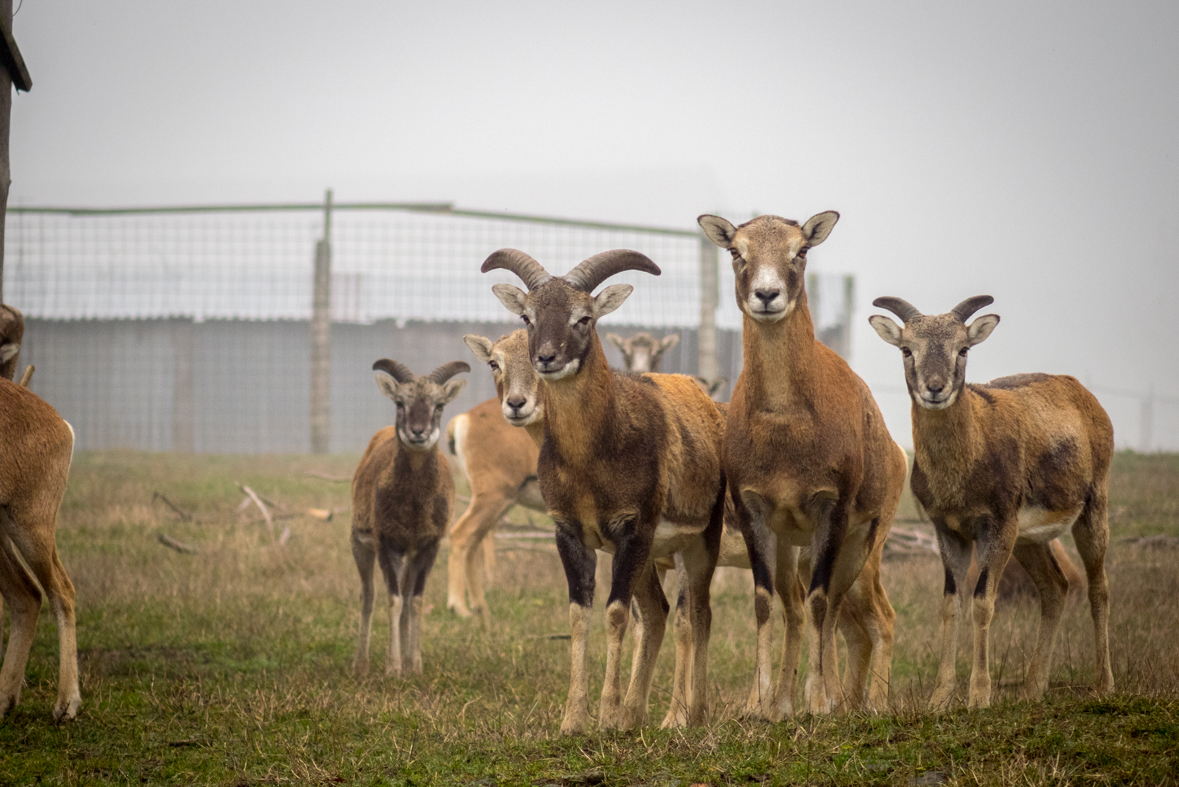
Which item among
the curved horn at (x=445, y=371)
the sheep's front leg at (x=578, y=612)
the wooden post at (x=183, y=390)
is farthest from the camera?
the wooden post at (x=183, y=390)

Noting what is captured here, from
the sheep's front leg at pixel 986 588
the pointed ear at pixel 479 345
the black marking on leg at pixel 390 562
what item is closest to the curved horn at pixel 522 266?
the pointed ear at pixel 479 345

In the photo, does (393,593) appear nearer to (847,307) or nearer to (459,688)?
(459,688)

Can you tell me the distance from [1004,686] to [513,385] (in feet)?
13.2

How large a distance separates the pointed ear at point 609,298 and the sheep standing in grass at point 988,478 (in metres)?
1.48

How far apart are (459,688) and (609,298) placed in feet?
10.4

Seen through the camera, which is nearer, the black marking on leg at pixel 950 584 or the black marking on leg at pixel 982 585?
the black marking on leg at pixel 982 585

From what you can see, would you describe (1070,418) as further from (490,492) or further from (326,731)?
(490,492)

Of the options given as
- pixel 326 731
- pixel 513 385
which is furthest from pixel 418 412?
pixel 326 731

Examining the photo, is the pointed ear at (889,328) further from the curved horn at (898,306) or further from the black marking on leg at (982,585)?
the black marking on leg at (982,585)

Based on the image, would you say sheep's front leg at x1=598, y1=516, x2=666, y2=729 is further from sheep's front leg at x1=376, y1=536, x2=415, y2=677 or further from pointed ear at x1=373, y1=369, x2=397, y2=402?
pointed ear at x1=373, y1=369, x2=397, y2=402

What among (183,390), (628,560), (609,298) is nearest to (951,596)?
(628,560)

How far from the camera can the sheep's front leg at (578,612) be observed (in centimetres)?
543

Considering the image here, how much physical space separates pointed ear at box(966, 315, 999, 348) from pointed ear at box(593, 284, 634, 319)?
1988 mm

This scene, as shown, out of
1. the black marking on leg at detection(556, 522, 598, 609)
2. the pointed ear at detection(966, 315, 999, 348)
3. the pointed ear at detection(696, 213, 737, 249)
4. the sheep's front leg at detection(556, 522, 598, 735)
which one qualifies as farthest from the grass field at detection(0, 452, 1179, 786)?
the pointed ear at detection(696, 213, 737, 249)
